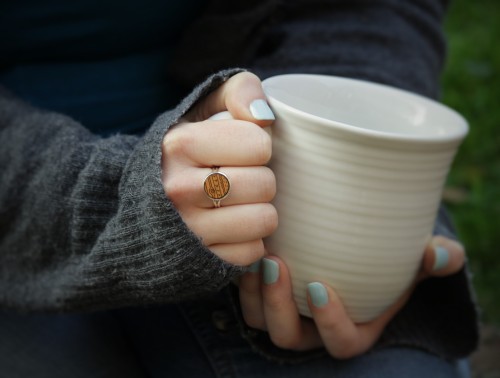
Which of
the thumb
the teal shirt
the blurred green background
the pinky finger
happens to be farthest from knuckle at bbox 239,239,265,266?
the blurred green background

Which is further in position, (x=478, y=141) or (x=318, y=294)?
(x=478, y=141)

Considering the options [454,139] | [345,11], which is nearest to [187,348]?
[454,139]

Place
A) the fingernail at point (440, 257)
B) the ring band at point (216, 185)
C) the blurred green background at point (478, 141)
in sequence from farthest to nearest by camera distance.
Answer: the blurred green background at point (478, 141) < the fingernail at point (440, 257) < the ring band at point (216, 185)

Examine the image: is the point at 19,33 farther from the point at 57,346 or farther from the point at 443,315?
the point at 443,315

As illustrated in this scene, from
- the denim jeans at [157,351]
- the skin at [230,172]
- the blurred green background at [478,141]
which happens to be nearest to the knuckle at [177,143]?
the skin at [230,172]

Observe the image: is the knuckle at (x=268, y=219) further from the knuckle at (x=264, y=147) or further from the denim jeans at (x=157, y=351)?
the denim jeans at (x=157, y=351)

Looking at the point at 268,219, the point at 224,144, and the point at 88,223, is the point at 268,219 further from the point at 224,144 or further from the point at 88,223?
the point at 88,223

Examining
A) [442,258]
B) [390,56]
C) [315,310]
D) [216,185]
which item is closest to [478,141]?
[390,56]
